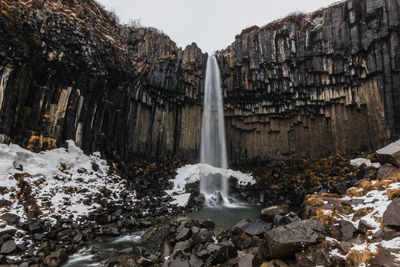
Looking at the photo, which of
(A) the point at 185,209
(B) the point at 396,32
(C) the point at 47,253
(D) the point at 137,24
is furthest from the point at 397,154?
(D) the point at 137,24

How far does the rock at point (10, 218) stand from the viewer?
923cm

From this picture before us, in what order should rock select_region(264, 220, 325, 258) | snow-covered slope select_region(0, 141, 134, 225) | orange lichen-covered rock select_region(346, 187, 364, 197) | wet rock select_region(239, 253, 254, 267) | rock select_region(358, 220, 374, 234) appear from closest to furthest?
rock select_region(264, 220, 325, 258)
rock select_region(358, 220, 374, 234)
wet rock select_region(239, 253, 254, 267)
orange lichen-covered rock select_region(346, 187, 364, 197)
snow-covered slope select_region(0, 141, 134, 225)

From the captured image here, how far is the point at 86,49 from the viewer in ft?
56.9

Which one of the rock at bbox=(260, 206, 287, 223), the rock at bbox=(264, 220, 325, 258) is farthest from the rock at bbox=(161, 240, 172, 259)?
the rock at bbox=(260, 206, 287, 223)

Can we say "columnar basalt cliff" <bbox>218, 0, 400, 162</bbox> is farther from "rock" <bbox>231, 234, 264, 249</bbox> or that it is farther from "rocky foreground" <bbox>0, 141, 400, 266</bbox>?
"rock" <bbox>231, 234, 264, 249</bbox>

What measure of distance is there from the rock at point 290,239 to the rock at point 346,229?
0.60 metres

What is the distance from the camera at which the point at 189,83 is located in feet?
92.4

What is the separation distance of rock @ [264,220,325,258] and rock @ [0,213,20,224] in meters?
10.3

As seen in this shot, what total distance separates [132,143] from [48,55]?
418 inches

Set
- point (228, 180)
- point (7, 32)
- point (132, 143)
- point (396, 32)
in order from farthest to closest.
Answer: point (228, 180) → point (132, 143) → point (396, 32) → point (7, 32)

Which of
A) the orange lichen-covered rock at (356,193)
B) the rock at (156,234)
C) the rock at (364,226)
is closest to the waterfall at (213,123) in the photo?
the rock at (156,234)

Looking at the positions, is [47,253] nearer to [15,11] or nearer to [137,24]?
[15,11]

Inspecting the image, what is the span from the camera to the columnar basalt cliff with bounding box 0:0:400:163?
48.2ft

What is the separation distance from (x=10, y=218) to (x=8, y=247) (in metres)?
2.00
